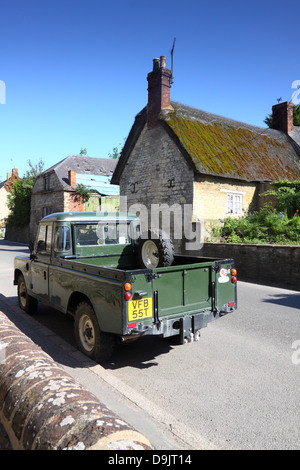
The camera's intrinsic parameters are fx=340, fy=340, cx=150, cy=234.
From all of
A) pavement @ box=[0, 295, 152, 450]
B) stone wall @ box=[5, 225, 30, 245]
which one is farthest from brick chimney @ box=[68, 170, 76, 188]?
pavement @ box=[0, 295, 152, 450]

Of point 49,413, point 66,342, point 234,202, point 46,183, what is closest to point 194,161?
point 234,202

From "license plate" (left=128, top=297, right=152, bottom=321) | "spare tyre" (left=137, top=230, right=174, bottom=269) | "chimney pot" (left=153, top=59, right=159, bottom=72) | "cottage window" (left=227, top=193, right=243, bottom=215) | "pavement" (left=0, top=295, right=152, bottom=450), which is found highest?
"chimney pot" (left=153, top=59, right=159, bottom=72)

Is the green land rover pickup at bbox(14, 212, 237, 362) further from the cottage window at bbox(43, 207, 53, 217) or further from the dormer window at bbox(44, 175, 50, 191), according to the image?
the dormer window at bbox(44, 175, 50, 191)

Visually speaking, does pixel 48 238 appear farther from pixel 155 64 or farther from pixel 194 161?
pixel 155 64

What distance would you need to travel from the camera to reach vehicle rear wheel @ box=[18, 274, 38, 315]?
23.5 feet

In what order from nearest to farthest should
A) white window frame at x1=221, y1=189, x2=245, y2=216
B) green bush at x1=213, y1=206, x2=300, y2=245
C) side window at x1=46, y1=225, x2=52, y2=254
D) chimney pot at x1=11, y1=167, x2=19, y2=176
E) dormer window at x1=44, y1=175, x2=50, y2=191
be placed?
side window at x1=46, y1=225, x2=52, y2=254
green bush at x1=213, y1=206, x2=300, y2=245
white window frame at x1=221, y1=189, x2=245, y2=216
dormer window at x1=44, y1=175, x2=50, y2=191
chimney pot at x1=11, y1=167, x2=19, y2=176

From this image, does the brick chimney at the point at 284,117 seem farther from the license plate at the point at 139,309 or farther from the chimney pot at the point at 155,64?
the license plate at the point at 139,309

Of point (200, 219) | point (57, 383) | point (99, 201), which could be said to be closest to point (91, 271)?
point (57, 383)

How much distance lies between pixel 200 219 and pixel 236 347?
11823 mm

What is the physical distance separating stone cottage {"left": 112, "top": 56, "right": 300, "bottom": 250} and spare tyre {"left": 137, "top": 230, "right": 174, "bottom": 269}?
35.6 feet

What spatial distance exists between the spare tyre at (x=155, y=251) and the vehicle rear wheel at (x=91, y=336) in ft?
4.66

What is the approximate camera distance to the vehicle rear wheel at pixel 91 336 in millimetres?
4586

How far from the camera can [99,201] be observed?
32.2m
